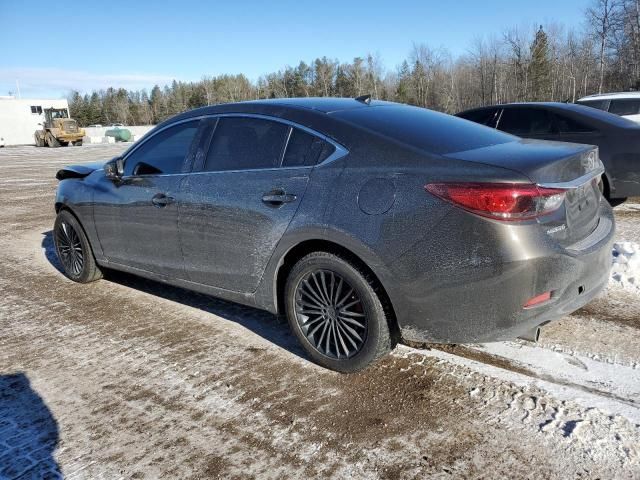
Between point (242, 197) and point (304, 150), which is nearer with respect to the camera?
point (304, 150)

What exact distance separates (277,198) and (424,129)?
101cm

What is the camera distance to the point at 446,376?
3041mm

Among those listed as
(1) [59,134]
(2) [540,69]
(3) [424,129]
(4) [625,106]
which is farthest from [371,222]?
(2) [540,69]

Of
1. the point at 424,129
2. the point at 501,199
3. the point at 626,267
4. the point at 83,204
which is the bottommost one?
the point at 626,267

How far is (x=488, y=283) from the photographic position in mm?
2537

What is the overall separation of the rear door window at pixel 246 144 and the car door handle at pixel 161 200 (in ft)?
1.33

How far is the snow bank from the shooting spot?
14.0 ft

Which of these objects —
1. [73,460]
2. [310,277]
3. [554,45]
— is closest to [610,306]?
[310,277]

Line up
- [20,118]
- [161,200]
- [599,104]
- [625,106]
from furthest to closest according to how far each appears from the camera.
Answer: [20,118] < [599,104] < [625,106] < [161,200]

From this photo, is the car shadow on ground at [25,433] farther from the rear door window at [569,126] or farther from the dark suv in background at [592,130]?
the rear door window at [569,126]

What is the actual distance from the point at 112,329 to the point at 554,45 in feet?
193

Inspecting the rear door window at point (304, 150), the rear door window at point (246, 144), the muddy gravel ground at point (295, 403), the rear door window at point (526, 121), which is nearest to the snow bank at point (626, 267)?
the muddy gravel ground at point (295, 403)

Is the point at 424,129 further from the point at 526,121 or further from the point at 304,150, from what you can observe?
the point at 526,121

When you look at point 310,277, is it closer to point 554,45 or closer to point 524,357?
point 524,357
